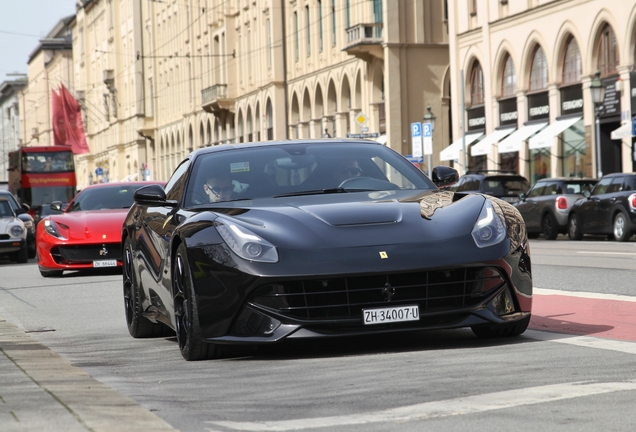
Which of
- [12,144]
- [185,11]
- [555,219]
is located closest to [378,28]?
[555,219]

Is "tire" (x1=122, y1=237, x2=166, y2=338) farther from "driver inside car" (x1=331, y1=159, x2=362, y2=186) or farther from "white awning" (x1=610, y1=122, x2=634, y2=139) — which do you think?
"white awning" (x1=610, y1=122, x2=634, y2=139)

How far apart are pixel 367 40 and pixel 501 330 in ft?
147

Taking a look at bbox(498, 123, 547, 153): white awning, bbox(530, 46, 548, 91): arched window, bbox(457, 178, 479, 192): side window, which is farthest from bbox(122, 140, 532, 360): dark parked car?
bbox(530, 46, 548, 91): arched window

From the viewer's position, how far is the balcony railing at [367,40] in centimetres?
5184

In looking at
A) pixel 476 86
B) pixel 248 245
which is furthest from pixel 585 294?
pixel 476 86

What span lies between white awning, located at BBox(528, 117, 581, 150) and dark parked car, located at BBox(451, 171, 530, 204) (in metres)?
7.51

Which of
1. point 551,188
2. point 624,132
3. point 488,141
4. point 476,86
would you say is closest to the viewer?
point 551,188

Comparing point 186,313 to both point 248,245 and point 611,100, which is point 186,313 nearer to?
point 248,245

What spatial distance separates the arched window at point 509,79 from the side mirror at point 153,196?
125 ft

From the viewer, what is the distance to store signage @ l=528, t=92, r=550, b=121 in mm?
42781

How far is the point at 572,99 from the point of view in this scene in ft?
134

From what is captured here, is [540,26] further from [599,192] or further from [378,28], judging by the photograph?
[599,192]

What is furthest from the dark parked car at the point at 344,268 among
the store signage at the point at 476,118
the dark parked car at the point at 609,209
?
the store signage at the point at 476,118

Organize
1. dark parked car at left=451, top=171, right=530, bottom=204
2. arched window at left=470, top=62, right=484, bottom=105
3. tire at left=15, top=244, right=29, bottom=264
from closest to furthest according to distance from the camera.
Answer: tire at left=15, top=244, right=29, bottom=264 → dark parked car at left=451, top=171, right=530, bottom=204 → arched window at left=470, top=62, right=484, bottom=105
